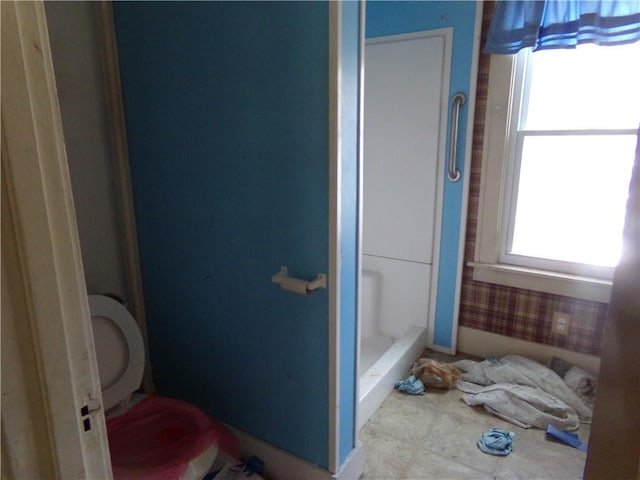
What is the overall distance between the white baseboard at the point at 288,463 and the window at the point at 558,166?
1.28m

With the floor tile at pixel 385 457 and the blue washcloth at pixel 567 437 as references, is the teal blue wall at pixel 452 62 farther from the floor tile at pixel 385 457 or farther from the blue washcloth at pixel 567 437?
the floor tile at pixel 385 457

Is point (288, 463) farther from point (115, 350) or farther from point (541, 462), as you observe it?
point (541, 462)

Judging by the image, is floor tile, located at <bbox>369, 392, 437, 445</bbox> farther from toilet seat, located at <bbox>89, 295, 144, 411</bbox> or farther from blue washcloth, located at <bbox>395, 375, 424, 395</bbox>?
toilet seat, located at <bbox>89, 295, 144, 411</bbox>

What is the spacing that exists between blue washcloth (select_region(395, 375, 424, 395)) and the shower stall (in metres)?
0.05

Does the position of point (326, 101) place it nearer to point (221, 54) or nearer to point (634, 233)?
point (221, 54)

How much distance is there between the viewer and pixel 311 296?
132 centimetres

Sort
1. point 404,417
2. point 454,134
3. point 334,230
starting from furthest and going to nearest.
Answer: point 454,134 → point 404,417 → point 334,230

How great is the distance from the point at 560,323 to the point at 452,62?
1.48 meters

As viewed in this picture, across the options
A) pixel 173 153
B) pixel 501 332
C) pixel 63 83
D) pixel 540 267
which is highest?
pixel 63 83

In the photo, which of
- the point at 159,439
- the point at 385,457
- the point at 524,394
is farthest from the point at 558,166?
the point at 159,439

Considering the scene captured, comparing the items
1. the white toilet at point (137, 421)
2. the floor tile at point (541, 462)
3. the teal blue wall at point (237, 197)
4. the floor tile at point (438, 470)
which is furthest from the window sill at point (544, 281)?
the white toilet at point (137, 421)

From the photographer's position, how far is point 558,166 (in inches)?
83.9

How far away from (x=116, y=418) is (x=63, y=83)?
1186 mm

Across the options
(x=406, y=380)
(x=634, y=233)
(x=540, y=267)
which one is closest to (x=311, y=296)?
(x=634, y=233)
